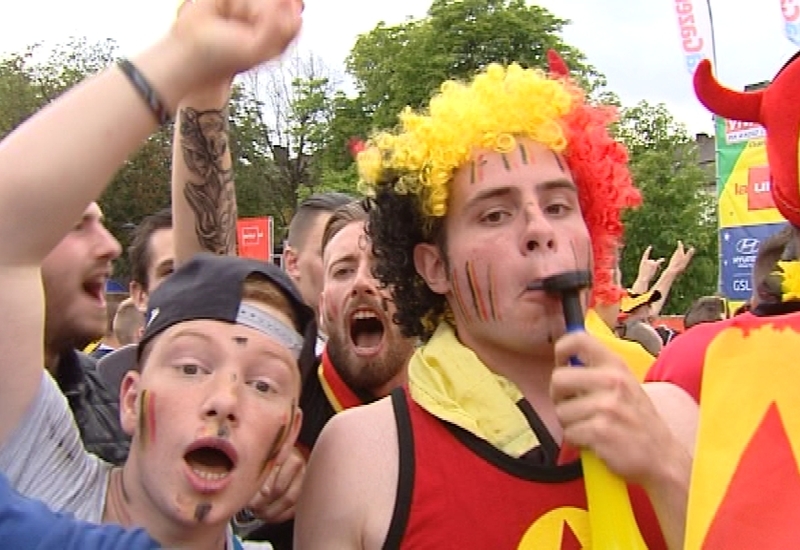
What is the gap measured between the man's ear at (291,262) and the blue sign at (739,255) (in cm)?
581

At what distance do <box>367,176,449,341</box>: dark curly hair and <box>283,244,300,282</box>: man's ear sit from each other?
202 cm

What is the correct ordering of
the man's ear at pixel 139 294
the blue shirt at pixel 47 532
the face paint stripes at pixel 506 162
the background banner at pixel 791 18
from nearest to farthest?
the blue shirt at pixel 47 532, the face paint stripes at pixel 506 162, the man's ear at pixel 139 294, the background banner at pixel 791 18

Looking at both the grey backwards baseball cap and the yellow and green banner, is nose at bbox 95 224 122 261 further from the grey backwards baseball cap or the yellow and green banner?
the yellow and green banner

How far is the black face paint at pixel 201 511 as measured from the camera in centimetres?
153

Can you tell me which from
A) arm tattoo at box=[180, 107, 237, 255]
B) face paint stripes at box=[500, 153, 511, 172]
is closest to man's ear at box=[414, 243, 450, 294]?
face paint stripes at box=[500, 153, 511, 172]

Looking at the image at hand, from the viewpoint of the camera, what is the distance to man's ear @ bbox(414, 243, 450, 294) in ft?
6.79

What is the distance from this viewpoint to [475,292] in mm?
1921

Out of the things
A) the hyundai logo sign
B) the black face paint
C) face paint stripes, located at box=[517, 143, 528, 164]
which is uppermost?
face paint stripes, located at box=[517, 143, 528, 164]

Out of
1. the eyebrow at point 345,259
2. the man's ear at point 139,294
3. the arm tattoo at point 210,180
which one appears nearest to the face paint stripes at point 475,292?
the arm tattoo at point 210,180

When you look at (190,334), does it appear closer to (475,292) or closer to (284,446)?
(284,446)

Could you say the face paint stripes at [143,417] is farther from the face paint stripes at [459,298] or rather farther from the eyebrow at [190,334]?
the face paint stripes at [459,298]

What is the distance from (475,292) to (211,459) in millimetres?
626

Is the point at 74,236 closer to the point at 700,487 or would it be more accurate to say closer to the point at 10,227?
the point at 10,227

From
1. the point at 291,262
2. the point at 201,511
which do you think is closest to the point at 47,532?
the point at 201,511
